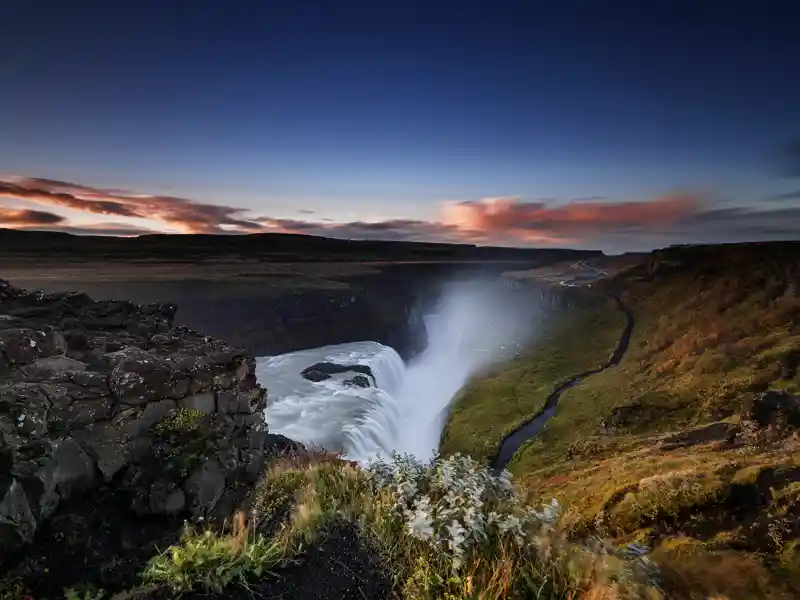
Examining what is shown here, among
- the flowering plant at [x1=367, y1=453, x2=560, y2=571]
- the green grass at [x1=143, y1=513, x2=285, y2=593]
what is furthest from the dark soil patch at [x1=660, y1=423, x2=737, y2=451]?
the green grass at [x1=143, y1=513, x2=285, y2=593]

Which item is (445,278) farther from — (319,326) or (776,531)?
(776,531)

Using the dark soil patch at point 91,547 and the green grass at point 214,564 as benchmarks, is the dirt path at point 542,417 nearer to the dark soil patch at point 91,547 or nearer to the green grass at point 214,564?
the dark soil patch at point 91,547

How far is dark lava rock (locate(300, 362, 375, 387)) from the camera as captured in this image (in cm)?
4828

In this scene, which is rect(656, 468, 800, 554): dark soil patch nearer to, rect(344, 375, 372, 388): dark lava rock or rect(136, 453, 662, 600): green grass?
rect(136, 453, 662, 600): green grass

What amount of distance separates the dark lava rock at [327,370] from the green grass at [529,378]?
1094 centimetres

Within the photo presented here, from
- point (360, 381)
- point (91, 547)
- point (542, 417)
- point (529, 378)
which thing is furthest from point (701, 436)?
point (529, 378)

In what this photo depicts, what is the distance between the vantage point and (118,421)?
908 centimetres

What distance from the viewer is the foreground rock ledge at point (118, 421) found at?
7.50 metres

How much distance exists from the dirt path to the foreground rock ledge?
Answer: 22.9 metres

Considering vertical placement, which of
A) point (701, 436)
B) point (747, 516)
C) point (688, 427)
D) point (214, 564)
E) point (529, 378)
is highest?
point (214, 564)

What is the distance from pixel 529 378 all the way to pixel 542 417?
586 inches

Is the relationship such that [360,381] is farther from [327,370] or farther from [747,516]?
[747,516]

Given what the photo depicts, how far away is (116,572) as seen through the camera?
6.42 meters

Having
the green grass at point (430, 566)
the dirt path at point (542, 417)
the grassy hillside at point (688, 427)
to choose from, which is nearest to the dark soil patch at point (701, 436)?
the grassy hillside at point (688, 427)
